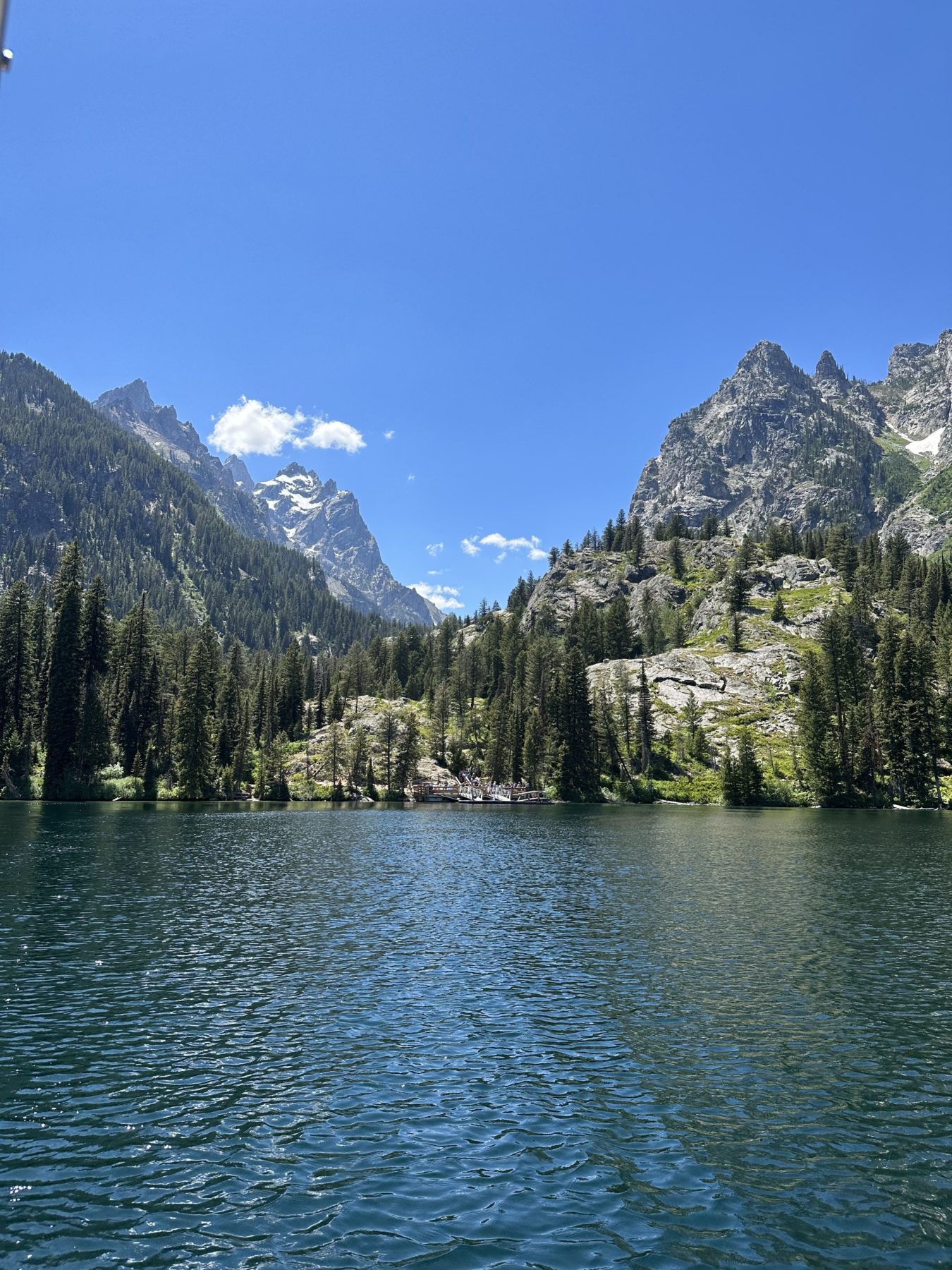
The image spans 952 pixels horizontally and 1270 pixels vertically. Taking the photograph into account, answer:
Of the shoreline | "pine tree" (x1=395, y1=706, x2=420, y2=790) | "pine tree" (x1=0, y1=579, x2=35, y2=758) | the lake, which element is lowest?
the shoreline

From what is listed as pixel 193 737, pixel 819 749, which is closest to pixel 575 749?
pixel 819 749

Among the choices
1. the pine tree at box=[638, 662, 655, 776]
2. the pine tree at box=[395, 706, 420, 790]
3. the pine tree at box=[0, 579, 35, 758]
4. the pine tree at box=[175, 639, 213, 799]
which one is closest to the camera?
the pine tree at box=[0, 579, 35, 758]

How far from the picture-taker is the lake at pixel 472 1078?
1419 cm

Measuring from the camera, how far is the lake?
14188mm

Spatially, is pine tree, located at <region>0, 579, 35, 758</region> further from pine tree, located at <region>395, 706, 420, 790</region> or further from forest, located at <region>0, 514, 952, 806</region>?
pine tree, located at <region>395, 706, 420, 790</region>

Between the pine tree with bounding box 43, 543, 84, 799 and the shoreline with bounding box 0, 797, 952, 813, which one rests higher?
the pine tree with bounding box 43, 543, 84, 799

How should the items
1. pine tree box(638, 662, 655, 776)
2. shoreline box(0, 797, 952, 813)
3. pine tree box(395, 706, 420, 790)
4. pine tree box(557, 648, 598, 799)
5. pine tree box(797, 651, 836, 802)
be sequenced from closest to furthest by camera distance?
shoreline box(0, 797, 952, 813)
pine tree box(797, 651, 836, 802)
pine tree box(557, 648, 598, 799)
pine tree box(395, 706, 420, 790)
pine tree box(638, 662, 655, 776)

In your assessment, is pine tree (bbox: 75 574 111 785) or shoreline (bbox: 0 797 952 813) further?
pine tree (bbox: 75 574 111 785)

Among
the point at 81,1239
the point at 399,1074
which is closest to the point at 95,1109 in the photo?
the point at 81,1239

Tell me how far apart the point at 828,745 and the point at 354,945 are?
437 feet

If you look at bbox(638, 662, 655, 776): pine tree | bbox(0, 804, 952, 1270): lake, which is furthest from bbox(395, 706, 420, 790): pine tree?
bbox(0, 804, 952, 1270): lake

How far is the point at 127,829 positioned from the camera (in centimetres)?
8281

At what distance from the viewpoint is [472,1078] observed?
21438 millimetres

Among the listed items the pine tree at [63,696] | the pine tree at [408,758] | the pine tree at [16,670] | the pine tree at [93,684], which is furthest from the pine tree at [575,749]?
the pine tree at [16,670]
